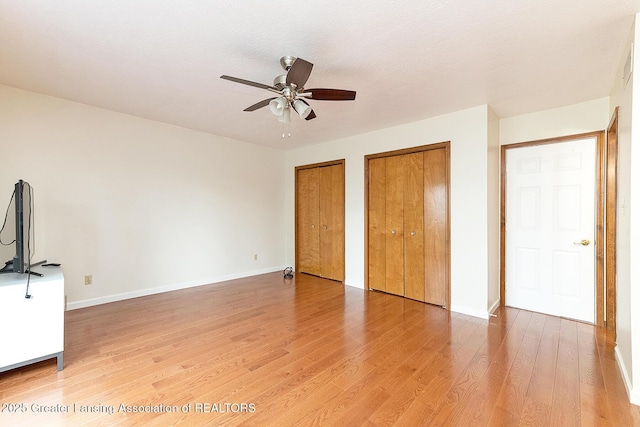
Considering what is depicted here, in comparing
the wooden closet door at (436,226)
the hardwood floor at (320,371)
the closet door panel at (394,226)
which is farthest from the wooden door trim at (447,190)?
the hardwood floor at (320,371)

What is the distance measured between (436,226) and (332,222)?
183 centimetres

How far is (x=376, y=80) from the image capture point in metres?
2.60

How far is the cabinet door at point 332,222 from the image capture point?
4.73 metres

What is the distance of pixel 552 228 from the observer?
3275 mm

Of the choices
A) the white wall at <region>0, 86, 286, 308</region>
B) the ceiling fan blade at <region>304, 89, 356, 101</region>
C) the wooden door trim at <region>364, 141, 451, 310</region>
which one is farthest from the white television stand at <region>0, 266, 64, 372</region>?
the wooden door trim at <region>364, 141, 451, 310</region>

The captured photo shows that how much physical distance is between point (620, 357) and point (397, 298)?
7.02ft

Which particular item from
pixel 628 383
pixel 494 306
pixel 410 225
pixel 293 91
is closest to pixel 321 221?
pixel 410 225

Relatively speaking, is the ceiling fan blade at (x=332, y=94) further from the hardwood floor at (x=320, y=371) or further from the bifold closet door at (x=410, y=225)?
the hardwood floor at (x=320, y=371)

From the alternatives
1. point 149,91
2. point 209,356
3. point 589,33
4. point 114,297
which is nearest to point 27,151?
point 149,91

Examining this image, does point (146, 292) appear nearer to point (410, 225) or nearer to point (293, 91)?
point (293, 91)

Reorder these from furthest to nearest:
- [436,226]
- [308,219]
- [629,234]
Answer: [308,219], [436,226], [629,234]

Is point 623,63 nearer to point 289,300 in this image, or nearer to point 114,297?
point 289,300

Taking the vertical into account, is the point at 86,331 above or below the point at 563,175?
below

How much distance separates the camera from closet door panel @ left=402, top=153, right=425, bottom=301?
A: 3.74m
